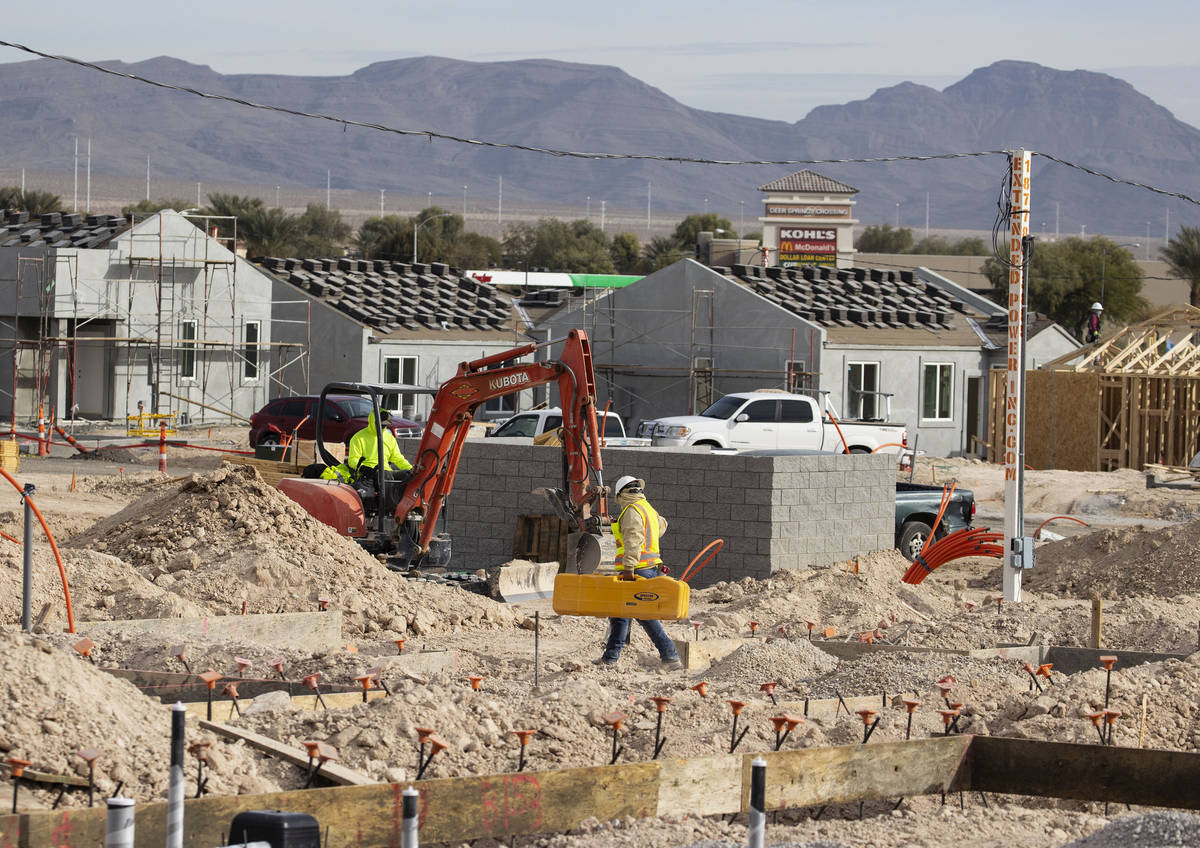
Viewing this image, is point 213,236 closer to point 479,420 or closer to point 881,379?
point 479,420

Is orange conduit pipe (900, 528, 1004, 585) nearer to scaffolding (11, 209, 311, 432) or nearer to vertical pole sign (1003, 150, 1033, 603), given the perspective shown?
vertical pole sign (1003, 150, 1033, 603)

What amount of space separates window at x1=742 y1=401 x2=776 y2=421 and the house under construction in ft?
28.7

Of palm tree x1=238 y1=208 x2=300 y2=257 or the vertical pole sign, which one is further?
palm tree x1=238 y1=208 x2=300 y2=257

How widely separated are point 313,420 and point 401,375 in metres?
10.1

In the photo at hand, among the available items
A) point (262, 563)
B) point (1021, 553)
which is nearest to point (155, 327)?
point (262, 563)

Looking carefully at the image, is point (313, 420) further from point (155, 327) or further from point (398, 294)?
point (398, 294)

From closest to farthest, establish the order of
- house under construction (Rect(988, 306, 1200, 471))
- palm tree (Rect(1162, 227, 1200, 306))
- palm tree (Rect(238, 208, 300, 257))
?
house under construction (Rect(988, 306, 1200, 471)), palm tree (Rect(1162, 227, 1200, 306)), palm tree (Rect(238, 208, 300, 257))

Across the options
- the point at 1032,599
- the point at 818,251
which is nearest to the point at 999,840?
the point at 1032,599

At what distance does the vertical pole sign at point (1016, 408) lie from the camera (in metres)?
15.7

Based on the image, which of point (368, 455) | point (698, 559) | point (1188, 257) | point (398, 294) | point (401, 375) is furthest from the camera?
point (1188, 257)

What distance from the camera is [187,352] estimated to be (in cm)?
4156

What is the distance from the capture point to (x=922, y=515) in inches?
816

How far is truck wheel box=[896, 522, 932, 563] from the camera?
2055cm

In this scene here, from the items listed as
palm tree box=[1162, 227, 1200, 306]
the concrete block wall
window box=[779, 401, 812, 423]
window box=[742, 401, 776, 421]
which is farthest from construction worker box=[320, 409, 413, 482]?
palm tree box=[1162, 227, 1200, 306]
